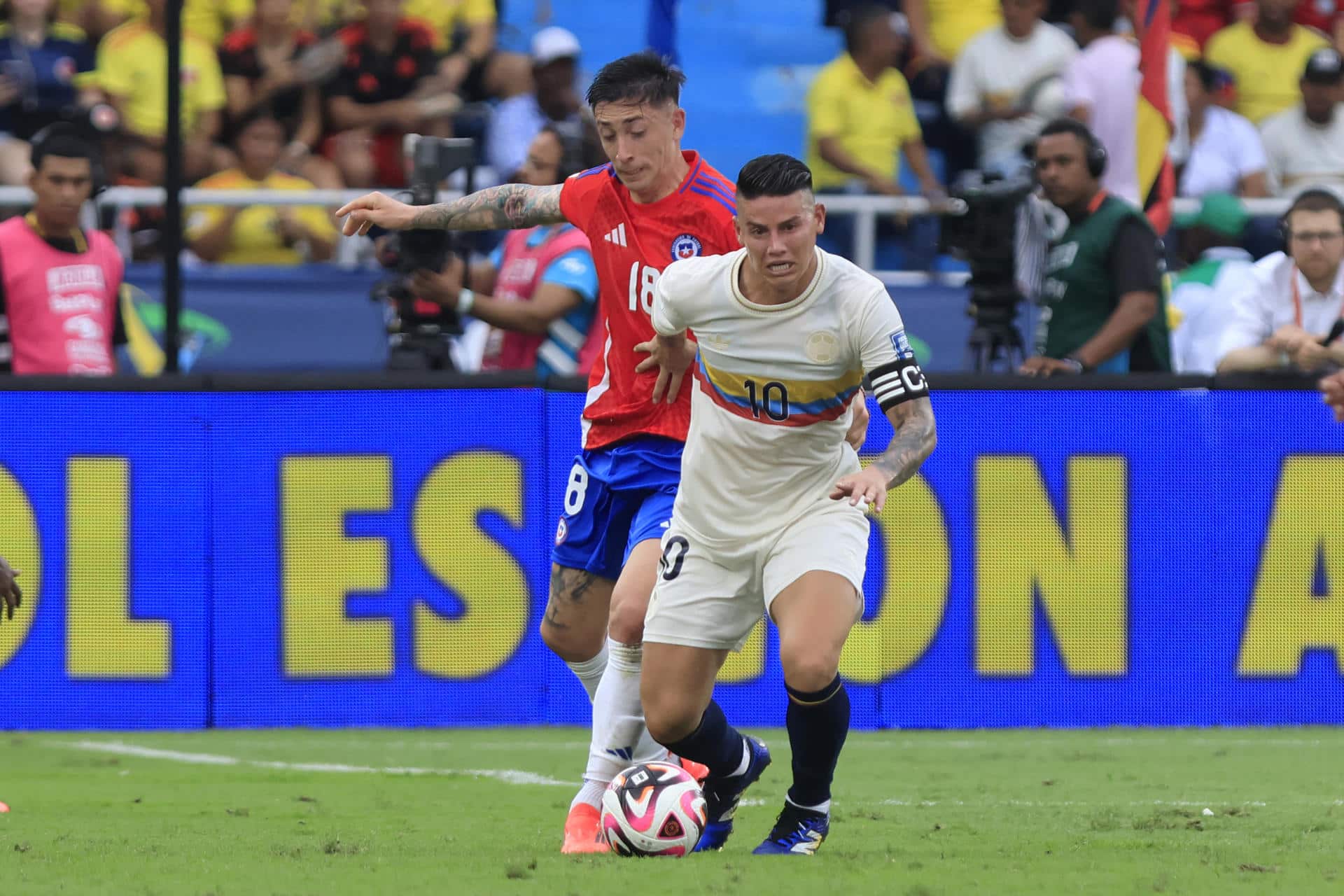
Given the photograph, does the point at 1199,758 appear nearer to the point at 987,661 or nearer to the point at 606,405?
the point at 987,661

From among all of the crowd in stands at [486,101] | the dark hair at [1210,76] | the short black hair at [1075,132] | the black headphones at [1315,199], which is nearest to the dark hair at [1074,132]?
the short black hair at [1075,132]

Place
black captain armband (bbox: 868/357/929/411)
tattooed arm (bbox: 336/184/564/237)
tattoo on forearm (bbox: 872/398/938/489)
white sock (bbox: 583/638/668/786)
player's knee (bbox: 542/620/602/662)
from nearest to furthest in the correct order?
tattoo on forearm (bbox: 872/398/938/489)
black captain armband (bbox: 868/357/929/411)
white sock (bbox: 583/638/668/786)
tattooed arm (bbox: 336/184/564/237)
player's knee (bbox: 542/620/602/662)

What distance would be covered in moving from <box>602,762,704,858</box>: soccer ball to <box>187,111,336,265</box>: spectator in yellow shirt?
742 cm

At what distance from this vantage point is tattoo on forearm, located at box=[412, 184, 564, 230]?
6355 mm

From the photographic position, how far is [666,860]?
5.61 metres

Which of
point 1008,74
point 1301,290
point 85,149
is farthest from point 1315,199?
point 85,149

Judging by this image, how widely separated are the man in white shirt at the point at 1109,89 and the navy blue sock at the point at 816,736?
22.2 ft

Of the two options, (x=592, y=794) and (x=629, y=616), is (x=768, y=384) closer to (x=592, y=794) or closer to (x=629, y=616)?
(x=629, y=616)

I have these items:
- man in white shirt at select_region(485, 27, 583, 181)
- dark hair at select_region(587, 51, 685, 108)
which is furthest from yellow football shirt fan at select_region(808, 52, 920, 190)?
dark hair at select_region(587, 51, 685, 108)

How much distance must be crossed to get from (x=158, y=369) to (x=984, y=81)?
5.52 m

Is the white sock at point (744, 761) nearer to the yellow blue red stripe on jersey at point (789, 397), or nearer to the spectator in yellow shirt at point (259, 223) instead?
the yellow blue red stripe on jersey at point (789, 397)

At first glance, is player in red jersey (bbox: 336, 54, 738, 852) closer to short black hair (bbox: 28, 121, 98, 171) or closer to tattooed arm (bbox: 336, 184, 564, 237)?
tattooed arm (bbox: 336, 184, 564, 237)

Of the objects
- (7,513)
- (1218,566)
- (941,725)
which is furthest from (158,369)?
(1218,566)

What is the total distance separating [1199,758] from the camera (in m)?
8.34
